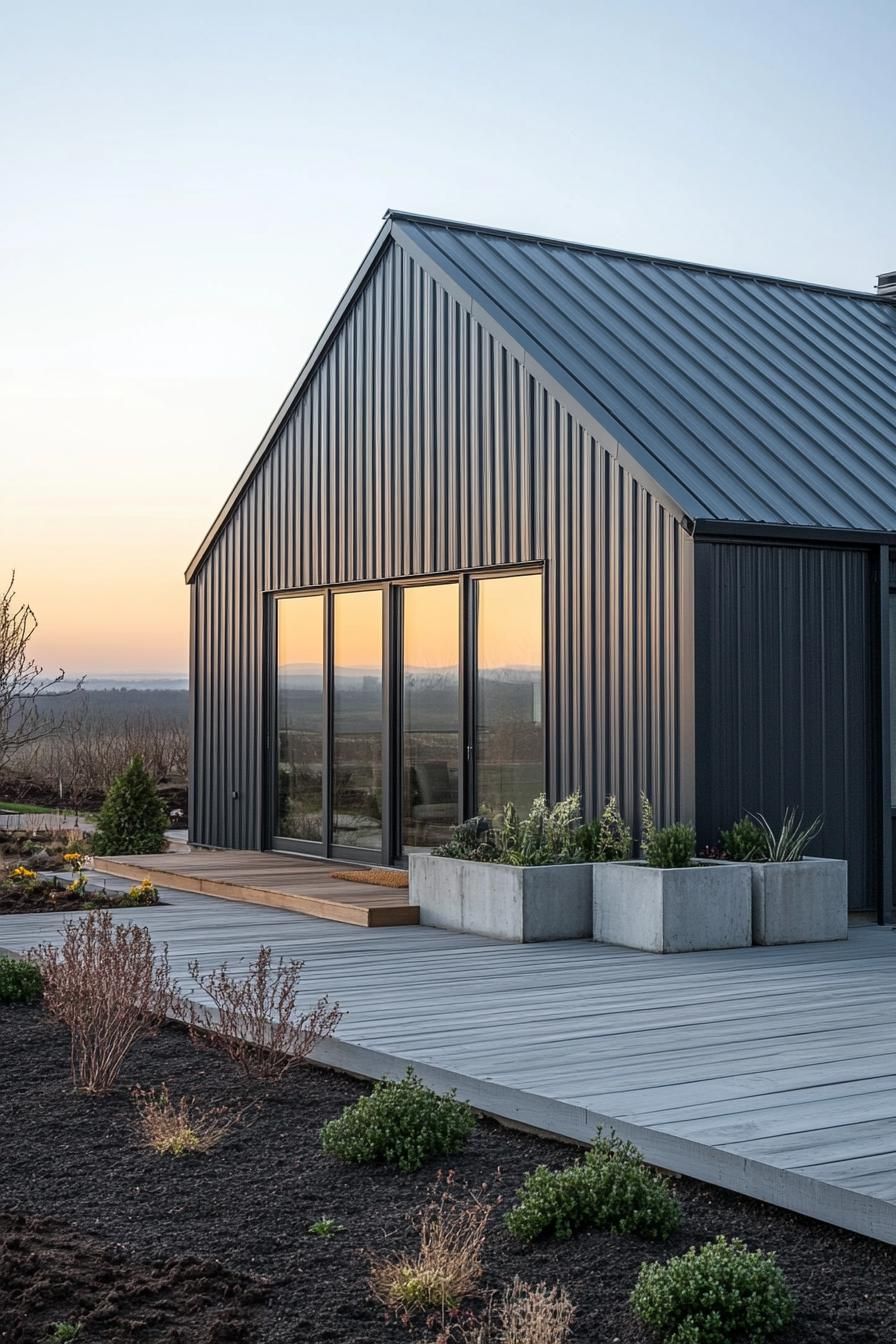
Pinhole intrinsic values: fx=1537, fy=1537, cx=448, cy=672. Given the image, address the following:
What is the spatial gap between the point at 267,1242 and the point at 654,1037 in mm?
2452

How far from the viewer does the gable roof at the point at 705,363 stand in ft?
31.3

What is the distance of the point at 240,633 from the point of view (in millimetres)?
13766

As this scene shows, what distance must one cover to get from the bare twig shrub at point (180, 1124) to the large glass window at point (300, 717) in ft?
25.0

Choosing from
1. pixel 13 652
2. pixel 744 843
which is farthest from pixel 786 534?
pixel 13 652

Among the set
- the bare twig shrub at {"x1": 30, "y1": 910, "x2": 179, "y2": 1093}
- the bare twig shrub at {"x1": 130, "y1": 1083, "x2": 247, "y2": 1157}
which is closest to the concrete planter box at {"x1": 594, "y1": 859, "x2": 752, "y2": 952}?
the bare twig shrub at {"x1": 30, "y1": 910, "x2": 179, "y2": 1093}

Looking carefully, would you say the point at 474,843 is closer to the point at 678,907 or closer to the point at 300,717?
the point at 678,907

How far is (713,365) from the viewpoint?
11109 millimetres

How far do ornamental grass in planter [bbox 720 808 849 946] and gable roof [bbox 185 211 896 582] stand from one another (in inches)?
74.0

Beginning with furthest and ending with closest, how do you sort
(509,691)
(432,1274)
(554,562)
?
(509,691)
(554,562)
(432,1274)

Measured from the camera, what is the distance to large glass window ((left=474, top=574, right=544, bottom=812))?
33.7ft

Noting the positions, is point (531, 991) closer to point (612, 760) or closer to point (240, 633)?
point (612, 760)


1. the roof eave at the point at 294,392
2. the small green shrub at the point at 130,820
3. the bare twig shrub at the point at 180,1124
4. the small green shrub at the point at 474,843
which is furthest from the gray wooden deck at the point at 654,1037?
the roof eave at the point at 294,392

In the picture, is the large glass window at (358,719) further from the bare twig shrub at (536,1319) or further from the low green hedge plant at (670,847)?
the bare twig shrub at (536,1319)

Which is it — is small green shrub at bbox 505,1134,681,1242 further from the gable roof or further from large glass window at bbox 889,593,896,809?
large glass window at bbox 889,593,896,809
